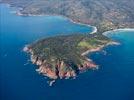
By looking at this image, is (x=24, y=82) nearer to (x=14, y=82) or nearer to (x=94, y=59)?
(x=14, y=82)

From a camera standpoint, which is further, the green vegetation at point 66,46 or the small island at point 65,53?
the green vegetation at point 66,46

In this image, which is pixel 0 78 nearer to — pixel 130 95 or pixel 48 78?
pixel 48 78

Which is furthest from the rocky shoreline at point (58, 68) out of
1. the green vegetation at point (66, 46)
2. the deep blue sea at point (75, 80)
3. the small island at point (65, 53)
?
the deep blue sea at point (75, 80)

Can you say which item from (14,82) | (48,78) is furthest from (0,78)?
(48,78)

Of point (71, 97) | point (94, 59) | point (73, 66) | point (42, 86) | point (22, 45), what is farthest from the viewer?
point (22, 45)

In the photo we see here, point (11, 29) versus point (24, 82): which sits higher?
point (24, 82)

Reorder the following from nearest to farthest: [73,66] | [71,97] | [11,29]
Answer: [71,97], [73,66], [11,29]

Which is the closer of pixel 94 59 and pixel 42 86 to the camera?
pixel 42 86

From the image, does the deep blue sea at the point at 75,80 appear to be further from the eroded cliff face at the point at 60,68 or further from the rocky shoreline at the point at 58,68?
the eroded cliff face at the point at 60,68
